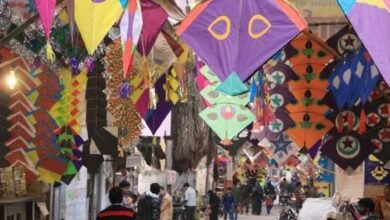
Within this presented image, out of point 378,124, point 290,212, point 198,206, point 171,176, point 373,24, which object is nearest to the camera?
point 373,24

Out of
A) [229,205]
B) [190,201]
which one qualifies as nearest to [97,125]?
[190,201]

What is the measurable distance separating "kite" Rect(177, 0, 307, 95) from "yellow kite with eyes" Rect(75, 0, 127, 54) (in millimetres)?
710

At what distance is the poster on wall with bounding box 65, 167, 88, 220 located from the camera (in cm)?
1216

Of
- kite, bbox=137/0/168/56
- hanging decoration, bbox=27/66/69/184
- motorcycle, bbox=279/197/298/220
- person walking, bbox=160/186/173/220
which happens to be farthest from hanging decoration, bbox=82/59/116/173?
motorcycle, bbox=279/197/298/220

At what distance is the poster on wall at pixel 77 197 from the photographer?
12164 mm

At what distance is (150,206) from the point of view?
1385cm

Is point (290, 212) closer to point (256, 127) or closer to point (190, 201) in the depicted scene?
point (190, 201)

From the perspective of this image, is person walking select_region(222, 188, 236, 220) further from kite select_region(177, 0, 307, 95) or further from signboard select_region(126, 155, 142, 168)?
kite select_region(177, 0, 307, 95)

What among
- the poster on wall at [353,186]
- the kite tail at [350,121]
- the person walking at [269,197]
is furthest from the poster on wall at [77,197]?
the person walking at [269,197]

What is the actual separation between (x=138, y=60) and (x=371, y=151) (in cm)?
358

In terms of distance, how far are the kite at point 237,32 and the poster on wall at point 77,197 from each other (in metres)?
7.03

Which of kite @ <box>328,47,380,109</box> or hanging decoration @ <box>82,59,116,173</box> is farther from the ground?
kite @ <box>328,47,380,109</box>

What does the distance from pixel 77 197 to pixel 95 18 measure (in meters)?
8.28

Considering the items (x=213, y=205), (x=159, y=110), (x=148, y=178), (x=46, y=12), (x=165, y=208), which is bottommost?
(x=213, y=205)
